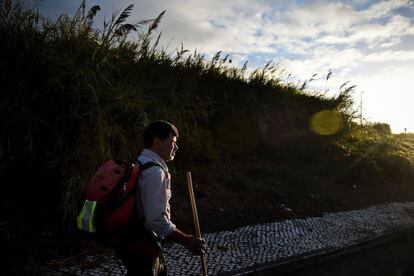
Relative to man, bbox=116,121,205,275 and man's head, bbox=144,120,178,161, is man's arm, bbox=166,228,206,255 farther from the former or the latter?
man's head, bbox=144,120,178,161

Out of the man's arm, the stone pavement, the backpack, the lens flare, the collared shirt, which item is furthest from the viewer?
the lens flare

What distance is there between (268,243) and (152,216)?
3.34m

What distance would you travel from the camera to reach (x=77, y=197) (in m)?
4.34

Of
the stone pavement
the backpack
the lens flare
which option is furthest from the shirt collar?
the lens flare

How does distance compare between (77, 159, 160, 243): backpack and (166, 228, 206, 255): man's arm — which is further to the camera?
(166, 228, 206, 255): man's arm

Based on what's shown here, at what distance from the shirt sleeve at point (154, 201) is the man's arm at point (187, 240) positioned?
7cm

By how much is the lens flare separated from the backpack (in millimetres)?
9791

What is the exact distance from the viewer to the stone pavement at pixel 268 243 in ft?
13.4

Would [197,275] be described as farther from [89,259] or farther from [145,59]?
[145,59]

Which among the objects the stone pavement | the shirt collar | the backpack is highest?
the shirt collar

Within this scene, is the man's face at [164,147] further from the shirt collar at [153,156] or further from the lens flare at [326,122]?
the lens flare at [326,122]

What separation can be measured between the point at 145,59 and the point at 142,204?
178 inches

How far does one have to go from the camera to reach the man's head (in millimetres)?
2588

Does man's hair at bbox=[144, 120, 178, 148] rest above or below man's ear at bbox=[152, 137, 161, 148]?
above
